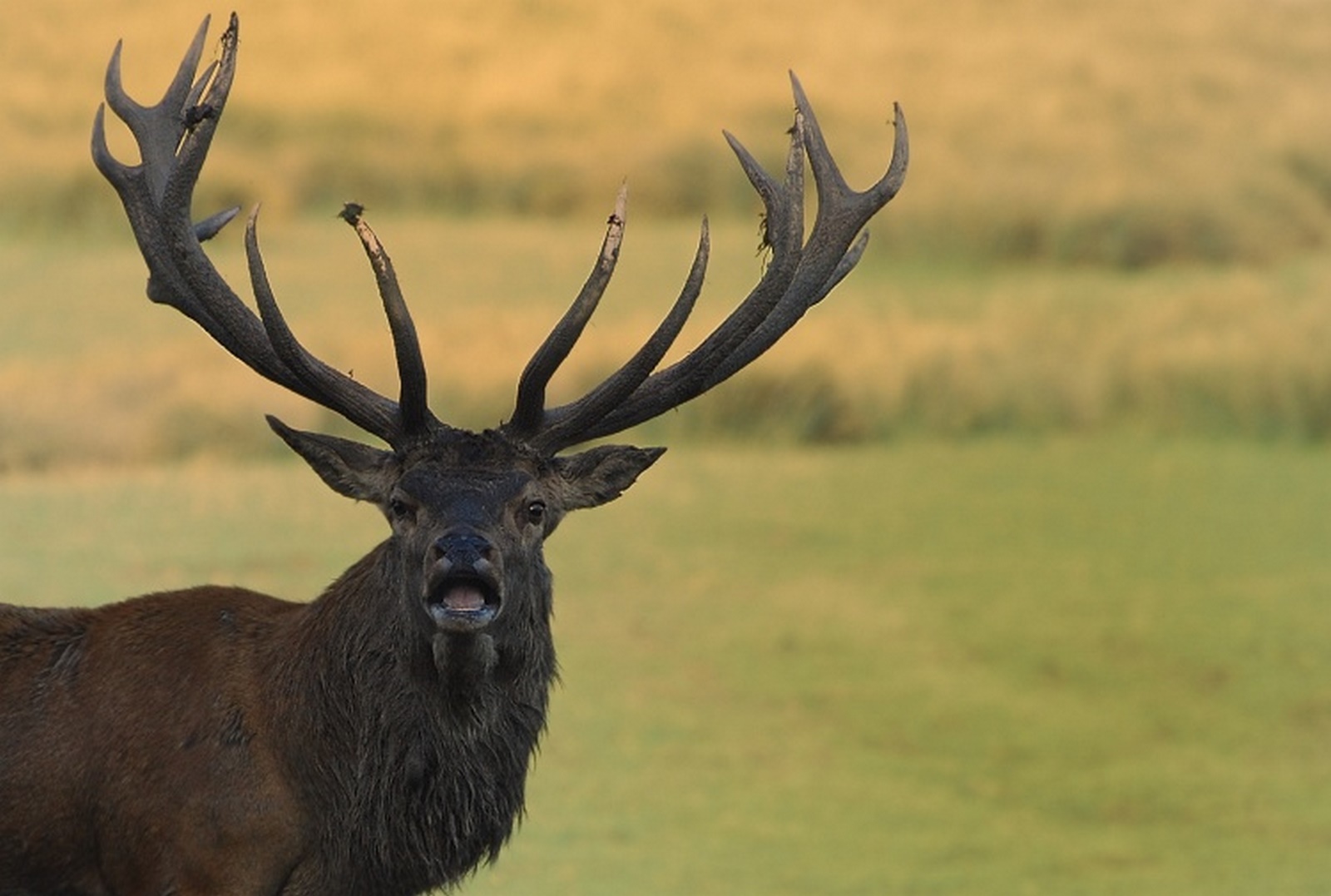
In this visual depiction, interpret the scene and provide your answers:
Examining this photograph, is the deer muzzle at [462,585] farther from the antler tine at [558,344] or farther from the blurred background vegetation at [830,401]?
the blurred background vegetation at [830,401]

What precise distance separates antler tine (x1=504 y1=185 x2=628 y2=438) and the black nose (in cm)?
55

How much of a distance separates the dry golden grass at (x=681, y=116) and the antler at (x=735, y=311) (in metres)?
10.0

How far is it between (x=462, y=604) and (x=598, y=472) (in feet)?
2.49

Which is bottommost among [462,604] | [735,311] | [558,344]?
[462,604]

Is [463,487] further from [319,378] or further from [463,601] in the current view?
[319,378]

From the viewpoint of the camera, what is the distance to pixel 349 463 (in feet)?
21.5

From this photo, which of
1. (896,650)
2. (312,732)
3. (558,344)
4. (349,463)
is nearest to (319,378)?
(349,463)

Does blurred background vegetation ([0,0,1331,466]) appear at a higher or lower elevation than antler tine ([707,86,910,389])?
higher

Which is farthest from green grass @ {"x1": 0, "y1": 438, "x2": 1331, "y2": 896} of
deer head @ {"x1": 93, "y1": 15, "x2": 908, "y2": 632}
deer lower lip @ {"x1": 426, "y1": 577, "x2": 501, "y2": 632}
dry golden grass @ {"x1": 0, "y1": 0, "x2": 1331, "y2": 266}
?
deer lower lip @ {"x1": 426, "y1": 577, "x2": 501, "y2": 632}

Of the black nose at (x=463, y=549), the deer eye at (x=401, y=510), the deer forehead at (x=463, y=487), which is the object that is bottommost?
the black nose at (x=463, y=549)

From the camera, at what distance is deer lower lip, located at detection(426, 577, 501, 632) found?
19.6 feet

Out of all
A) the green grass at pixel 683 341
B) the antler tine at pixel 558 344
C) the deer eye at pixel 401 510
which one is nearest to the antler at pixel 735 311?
the antler tine at pixel 558 344

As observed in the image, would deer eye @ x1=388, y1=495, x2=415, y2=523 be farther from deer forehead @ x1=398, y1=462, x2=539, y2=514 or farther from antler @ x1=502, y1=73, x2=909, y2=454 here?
antler @ x1=502, y1=73, x2=909, y2=454

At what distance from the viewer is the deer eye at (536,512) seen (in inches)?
250
